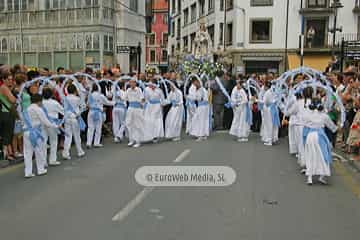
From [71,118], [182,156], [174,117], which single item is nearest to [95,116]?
[71,118]

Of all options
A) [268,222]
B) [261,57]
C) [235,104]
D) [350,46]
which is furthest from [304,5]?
[268,222]

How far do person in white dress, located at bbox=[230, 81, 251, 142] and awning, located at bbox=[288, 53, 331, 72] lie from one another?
25.1 m

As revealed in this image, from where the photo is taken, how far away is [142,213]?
630 centimetres

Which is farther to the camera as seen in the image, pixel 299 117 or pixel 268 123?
pixel 268 123

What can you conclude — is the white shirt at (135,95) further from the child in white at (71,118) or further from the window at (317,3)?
the window at (317,3)

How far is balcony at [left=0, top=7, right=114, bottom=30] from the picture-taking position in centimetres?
4069

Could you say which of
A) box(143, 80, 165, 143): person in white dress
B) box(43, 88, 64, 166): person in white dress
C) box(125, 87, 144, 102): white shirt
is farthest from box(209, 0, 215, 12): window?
box(43, 88, 64, 166): person in white dress

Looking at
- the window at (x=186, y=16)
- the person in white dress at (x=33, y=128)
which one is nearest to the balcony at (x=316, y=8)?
the window at (x=186, y=16)

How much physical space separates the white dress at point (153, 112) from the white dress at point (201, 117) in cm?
117

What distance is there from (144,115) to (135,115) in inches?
15.1

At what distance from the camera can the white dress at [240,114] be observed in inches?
533

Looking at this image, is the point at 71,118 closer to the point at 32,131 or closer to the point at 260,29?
the point at 32,131

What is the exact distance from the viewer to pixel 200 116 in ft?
44.7

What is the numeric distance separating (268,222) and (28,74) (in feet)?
26.1
